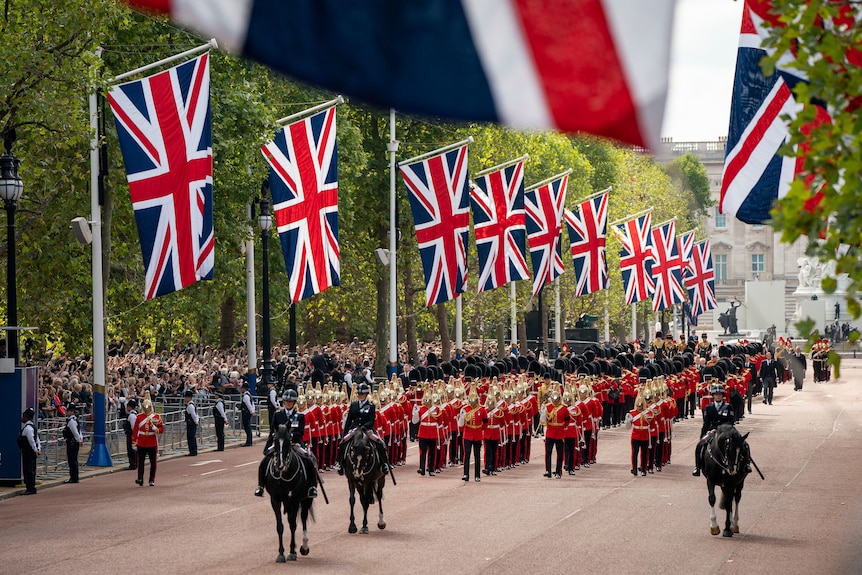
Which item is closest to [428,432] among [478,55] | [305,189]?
[305,189]

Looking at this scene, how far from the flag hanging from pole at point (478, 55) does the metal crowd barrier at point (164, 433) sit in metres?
23.2

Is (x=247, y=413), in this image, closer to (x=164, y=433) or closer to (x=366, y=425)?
(x=164, y=433)

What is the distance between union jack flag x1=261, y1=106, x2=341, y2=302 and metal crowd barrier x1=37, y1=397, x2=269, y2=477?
17.1 ft

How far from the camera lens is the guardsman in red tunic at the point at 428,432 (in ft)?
81.1

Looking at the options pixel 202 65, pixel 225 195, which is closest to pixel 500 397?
pixel 202 65

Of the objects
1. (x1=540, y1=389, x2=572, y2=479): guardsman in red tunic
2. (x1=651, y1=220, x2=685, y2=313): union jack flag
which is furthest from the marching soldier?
(x1=540, y1=389, x2=572, y2=479): guardsman in red tunic

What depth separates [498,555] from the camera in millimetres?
15609

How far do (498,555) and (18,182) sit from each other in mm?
12184

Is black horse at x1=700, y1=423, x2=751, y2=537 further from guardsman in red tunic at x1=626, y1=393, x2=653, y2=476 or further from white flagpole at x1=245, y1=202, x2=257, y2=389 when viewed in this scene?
white flagpole at x1=245, y1=202, x2=257, y2=389

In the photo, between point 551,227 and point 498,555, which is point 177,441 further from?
point 498,555

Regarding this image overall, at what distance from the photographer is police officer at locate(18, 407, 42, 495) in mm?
22844

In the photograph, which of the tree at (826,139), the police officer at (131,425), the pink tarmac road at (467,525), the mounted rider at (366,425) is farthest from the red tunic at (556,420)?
the tree at (826,139)

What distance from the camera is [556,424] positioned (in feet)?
79.5

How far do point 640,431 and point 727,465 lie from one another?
23.5ft
